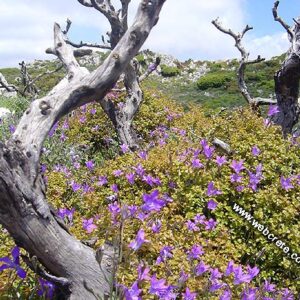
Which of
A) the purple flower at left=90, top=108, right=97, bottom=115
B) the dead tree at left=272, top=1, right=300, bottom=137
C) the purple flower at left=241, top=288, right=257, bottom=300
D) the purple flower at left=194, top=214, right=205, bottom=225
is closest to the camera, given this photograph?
the purple flower at left=241, top=288, right=257, bottom=300

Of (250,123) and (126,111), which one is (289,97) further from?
(126,111)

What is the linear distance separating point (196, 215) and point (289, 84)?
2783 mm

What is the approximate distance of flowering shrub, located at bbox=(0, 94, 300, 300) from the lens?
2650mm

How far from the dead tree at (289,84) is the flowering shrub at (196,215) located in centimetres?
88

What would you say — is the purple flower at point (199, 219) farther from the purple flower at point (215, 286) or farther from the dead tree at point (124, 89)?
the dead tree at point (124, 89)

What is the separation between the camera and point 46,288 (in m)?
2.60

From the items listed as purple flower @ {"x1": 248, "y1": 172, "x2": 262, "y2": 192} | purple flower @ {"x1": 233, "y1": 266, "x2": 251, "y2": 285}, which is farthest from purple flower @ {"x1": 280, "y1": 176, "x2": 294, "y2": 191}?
purple flower @ {"x1": 233, "y1": 266, "x2": 251, "y2": 285}

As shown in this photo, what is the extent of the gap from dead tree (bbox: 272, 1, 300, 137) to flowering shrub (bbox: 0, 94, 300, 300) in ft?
A: 2.89

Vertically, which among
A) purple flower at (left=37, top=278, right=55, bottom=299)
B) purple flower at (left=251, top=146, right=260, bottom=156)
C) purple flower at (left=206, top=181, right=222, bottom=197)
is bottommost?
purple flower at (left=37, top=278, right=55, bottom=299)

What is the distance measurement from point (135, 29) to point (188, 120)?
15.7ft

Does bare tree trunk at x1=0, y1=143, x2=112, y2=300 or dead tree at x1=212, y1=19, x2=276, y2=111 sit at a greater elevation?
dead tree at x1=212, y1=19, x2=276, y2=111

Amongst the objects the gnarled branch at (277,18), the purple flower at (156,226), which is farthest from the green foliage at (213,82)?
the purple flower at (156,226)

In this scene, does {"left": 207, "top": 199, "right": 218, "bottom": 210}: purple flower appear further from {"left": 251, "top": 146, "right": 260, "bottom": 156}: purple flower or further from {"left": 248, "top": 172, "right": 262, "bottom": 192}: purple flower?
{"left": 251, "top": 146, "right": 260, "bottom": 156}: purple flower

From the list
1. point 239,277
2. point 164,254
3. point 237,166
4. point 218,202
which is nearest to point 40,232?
point 164,254
